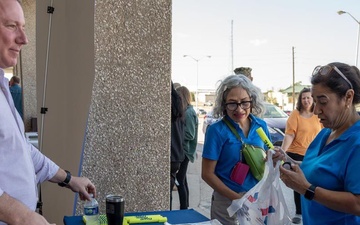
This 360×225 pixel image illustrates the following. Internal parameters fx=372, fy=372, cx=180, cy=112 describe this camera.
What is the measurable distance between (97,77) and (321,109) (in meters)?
1.34

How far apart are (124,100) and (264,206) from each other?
1.12 m

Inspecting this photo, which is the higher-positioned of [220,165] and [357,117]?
[357,117]

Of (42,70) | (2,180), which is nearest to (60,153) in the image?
(42,70)

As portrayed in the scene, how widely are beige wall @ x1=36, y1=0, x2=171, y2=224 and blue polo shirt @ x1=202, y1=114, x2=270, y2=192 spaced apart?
1.19ft

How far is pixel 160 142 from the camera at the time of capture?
251cm

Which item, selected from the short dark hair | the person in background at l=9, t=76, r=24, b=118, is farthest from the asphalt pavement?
the short dark hair

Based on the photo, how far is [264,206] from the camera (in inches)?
71.7

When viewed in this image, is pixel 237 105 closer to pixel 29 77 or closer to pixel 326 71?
pixel 326 71

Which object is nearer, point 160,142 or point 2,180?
point 2,180

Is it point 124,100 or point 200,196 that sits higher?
point 124,100

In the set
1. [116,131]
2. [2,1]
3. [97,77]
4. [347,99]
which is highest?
[2,1]

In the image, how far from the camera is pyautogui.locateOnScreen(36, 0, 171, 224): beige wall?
2.36 metres

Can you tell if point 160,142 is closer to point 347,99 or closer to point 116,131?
point 116,131

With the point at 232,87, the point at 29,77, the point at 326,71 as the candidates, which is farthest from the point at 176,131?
the point at 326,71
